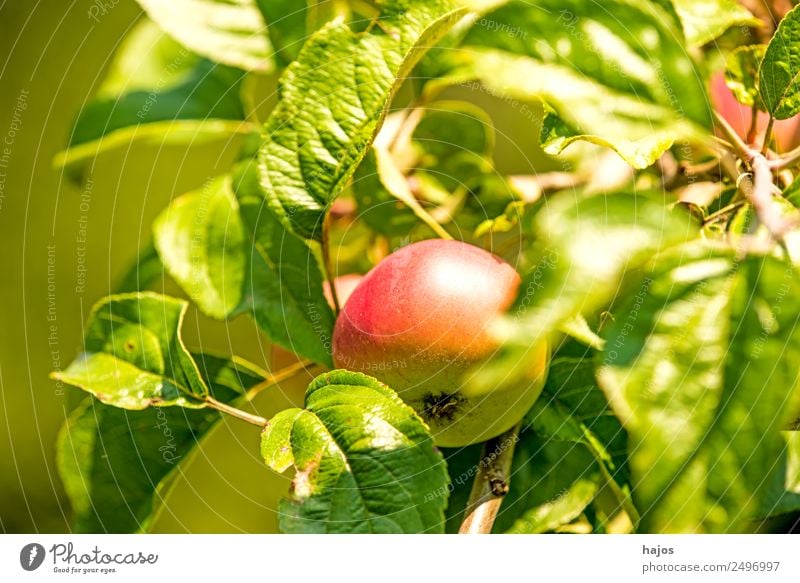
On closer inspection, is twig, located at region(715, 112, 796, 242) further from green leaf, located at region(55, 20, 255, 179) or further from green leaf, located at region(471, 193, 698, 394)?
green leaf, located at region(55, 20, 255, 179)

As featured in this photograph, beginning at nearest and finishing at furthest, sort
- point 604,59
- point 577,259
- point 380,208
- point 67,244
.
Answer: point 577,259 → point 604,59 → point 380,208 → point 67,244

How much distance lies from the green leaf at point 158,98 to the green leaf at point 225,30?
0.07 feet

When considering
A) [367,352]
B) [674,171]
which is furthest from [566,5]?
[367,352]

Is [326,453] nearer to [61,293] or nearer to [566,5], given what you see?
[566,5]

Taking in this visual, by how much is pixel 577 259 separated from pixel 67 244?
2.01 feet

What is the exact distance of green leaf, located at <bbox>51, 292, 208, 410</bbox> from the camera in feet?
1.84

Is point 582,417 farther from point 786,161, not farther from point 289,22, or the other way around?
point 289,22

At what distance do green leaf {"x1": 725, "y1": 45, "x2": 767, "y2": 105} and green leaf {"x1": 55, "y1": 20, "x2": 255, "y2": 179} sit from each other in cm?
36

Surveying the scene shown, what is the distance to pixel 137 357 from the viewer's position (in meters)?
0.58

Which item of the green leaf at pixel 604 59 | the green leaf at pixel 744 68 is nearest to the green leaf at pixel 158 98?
the green leaf at pixel 604 59

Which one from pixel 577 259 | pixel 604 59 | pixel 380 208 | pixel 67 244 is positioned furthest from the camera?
pixel 67 244

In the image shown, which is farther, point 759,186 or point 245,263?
point 245,263

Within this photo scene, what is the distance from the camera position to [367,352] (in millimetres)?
486

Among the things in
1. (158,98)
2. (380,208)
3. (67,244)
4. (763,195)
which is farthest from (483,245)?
(67,244)
